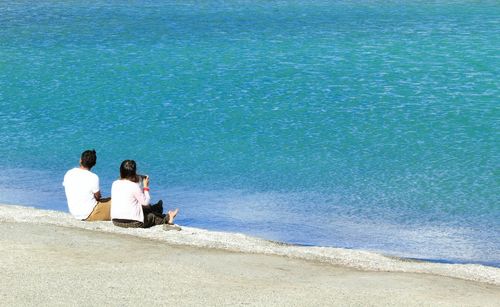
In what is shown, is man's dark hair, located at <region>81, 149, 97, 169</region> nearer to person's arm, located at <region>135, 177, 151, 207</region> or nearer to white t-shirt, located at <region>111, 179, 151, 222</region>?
white t-shirt, located at <region>111, 179, 151, 222</region>

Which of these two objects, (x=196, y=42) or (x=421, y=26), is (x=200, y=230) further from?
(x=421, y=26)

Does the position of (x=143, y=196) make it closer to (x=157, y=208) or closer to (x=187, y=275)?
(x=157, y=208)

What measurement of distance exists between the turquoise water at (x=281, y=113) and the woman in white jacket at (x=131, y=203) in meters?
1.31

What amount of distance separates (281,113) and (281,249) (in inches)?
347

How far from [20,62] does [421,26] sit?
1074cm

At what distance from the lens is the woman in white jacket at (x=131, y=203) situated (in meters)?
12.2

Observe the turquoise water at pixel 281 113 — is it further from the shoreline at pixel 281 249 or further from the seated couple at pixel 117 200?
the seated couple at pixel 117 200

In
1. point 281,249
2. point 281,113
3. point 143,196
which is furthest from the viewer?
point 281,113

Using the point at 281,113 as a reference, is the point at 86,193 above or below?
below

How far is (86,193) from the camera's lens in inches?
496

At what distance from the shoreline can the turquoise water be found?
933 millimetres

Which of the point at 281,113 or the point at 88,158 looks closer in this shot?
the point at 88,158

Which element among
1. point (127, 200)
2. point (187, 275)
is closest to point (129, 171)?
point (127, 200)

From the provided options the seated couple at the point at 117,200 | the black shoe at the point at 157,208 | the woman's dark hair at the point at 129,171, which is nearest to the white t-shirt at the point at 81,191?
the seated couple at the point at 117,200
